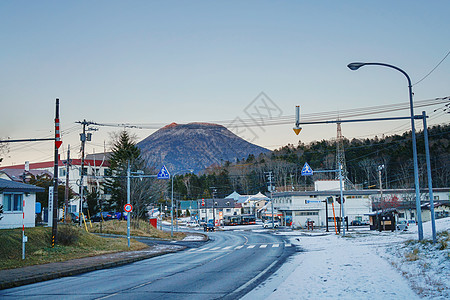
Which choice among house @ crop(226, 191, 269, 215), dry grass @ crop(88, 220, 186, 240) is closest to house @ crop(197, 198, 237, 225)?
house @ crop(226, 191, 269, 215)

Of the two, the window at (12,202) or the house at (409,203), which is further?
the house at (409,203)

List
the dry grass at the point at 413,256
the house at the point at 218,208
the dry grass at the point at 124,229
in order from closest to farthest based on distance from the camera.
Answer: the dry grass at the point at 413,256
the dry grass at the point at 124,229
the house at the point at 218,208

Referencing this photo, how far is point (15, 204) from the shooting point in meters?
29.1

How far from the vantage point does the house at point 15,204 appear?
91.7ft

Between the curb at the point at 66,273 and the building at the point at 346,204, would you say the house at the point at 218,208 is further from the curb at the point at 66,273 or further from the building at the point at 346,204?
the curb at the point at 66,273

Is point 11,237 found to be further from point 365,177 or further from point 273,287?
point 365,177

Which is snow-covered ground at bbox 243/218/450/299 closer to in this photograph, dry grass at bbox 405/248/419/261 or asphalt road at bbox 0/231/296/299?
dry grass at bbox 405/248/419/261

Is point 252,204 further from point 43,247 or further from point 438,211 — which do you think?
point 43,247

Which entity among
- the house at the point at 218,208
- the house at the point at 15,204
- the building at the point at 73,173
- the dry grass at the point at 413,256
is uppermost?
the building at the point at 73,173

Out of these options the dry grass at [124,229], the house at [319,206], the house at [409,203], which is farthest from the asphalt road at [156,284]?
the house at [319,206]

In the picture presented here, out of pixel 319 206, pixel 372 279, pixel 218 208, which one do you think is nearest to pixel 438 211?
pixel 319 206

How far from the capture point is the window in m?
28.2

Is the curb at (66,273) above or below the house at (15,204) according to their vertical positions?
below

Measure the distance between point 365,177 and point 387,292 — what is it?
11041 centimetres
